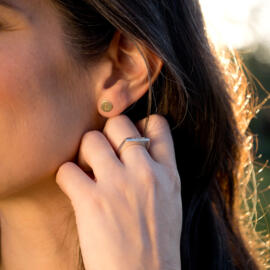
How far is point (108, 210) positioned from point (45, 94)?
0.49 meters

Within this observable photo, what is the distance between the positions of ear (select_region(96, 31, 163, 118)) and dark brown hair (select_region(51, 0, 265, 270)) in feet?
0.14

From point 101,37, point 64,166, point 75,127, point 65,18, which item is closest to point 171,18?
point 101,37

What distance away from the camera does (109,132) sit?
6.07 ft

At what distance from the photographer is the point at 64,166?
5.90 ft

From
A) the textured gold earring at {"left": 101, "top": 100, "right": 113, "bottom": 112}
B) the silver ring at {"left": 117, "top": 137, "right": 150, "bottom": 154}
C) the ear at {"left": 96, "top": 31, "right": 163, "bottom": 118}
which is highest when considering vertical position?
the ear at {"left": 96, "top": 31, "right": 163, "bottom": 118}

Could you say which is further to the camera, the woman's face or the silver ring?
the silver ring

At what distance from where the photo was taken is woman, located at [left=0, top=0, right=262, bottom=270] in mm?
1639

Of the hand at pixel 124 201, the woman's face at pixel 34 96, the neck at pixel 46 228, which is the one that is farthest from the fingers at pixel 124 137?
the neck at pixel 46 228

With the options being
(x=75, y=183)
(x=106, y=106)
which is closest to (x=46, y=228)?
(x=75, y=183)

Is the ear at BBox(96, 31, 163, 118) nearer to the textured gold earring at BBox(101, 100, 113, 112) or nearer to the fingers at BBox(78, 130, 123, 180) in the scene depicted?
the textured gold earring at BBox(101, 100, 113, 112)

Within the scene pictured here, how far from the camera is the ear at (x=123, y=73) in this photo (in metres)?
1.85

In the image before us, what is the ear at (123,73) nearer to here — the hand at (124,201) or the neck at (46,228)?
the hand at (124,201)

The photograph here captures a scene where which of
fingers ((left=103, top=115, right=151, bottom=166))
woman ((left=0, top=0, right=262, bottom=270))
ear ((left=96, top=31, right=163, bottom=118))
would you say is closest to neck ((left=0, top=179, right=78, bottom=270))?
woman ((left=0, top=0, right=262, bottom=270))

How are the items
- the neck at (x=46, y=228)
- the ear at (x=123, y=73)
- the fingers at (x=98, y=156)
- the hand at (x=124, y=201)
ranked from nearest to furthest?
the hand at (x=124, y=201), the fingers at (x=98, y=156), the ear at (x=123, y=73), the neck at (x=46, y=228)
